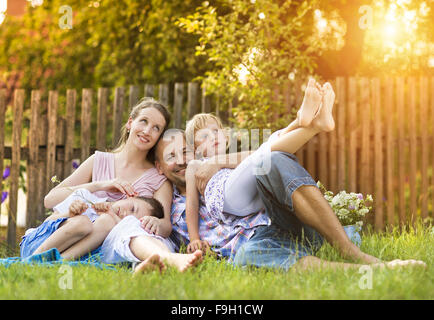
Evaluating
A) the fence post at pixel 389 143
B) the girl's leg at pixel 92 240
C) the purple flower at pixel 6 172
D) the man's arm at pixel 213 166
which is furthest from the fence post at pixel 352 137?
the purple flower at pixel 6 172

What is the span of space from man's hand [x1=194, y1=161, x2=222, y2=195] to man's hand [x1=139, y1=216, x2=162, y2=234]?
361 millimetres

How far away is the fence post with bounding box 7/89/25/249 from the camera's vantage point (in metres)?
5.20

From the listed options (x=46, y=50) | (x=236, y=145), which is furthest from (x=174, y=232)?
(x=46, y=50)

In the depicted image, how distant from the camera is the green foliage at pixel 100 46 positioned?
7059mm

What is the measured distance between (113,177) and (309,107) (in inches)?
62.8

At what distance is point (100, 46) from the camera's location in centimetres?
855

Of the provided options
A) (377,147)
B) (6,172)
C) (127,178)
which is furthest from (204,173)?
(6,172)

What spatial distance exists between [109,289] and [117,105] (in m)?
3.39

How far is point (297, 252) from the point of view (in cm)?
275

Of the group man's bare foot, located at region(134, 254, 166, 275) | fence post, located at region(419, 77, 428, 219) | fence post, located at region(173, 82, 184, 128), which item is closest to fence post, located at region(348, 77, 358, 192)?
fence post, located at region(419, 77, 428, 219)

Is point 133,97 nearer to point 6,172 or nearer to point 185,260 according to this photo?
point 6,172

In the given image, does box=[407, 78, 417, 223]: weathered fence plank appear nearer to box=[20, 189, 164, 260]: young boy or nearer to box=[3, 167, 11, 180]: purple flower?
box=[20, 189, 164, 260]: young boy

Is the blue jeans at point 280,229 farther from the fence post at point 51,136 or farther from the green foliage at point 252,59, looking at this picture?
the fence post at point 51,136

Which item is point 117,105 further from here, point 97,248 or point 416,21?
point 416,21
